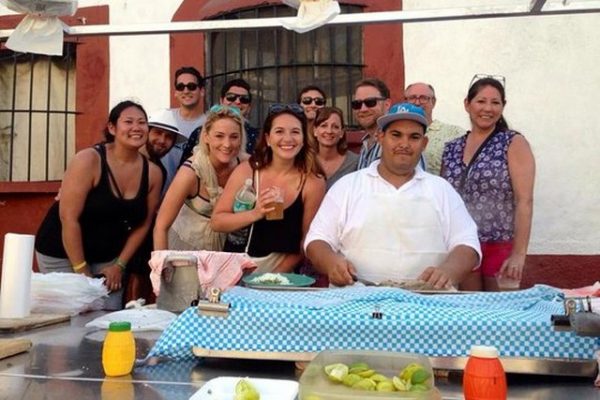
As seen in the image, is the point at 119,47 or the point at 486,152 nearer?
the point at 486,152

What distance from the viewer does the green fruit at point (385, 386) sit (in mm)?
1314

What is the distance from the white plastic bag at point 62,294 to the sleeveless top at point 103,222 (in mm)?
760

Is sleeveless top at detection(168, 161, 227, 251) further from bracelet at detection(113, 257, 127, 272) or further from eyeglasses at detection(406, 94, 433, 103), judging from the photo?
eyeglasses at detection(406, 94, 433, 103)

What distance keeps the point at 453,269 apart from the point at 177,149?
7.28ft

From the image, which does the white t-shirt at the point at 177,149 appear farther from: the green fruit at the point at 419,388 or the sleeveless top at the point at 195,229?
the green fruit at the point at 419,388

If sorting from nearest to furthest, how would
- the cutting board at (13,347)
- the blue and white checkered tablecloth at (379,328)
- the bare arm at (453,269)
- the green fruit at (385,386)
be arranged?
1. the green fruit at (385,386)
2. the blue and white checkered tablecloth at (379,328)
3. the cutting board at (13,347)
4. the bare arm at (453,269)

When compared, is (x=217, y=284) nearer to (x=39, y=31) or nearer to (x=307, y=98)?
(x=39, y=31)

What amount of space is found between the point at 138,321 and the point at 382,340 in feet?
3.21

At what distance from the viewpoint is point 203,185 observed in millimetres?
3406

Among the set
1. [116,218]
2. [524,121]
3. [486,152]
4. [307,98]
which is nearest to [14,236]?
[116,218]

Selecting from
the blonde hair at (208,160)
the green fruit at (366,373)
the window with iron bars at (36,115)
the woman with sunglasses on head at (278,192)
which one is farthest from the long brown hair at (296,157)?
the window with iron bars at (36,115)

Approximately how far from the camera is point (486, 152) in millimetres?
3463

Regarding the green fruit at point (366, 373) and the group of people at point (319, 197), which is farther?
the group of people at point (319, 197)

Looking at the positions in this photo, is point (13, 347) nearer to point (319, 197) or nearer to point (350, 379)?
point (350, 379)
